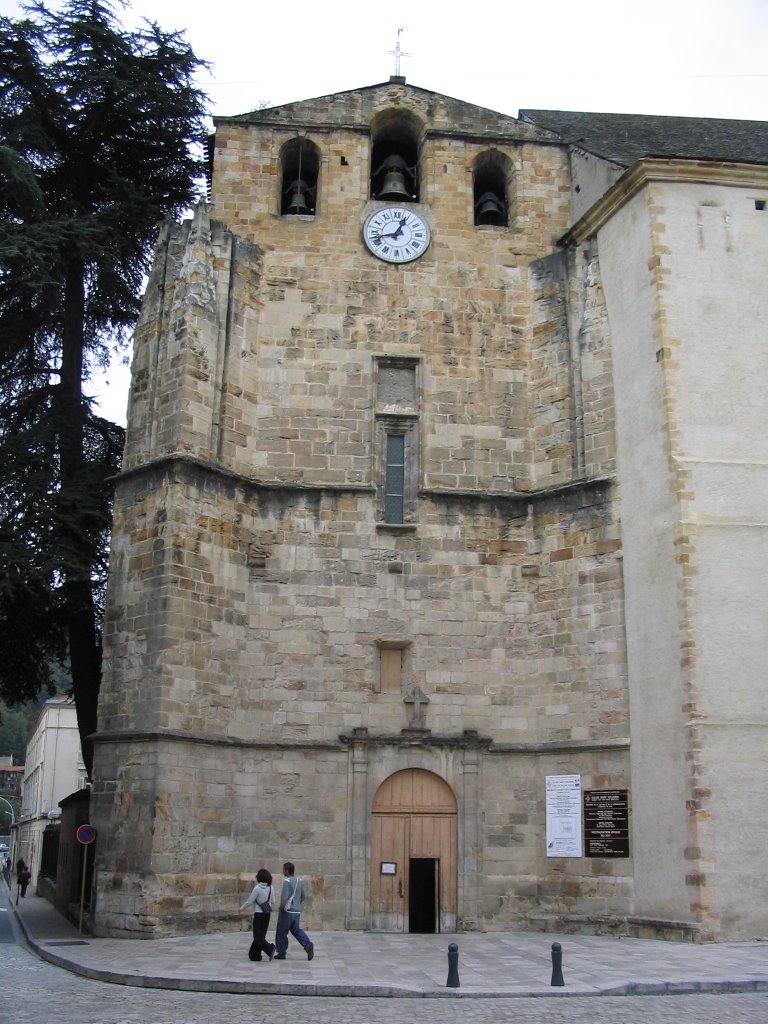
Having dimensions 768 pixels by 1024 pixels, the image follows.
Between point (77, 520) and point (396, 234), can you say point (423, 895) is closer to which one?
point (77, 520)

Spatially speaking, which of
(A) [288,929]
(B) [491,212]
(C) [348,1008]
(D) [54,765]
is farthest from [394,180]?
(D) [54,765]

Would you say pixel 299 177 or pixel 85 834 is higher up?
pixel 299 177

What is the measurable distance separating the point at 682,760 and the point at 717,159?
9067 mm

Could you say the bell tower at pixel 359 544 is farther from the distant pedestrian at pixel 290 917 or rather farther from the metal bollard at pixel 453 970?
the metal bollard at pixel 453 970

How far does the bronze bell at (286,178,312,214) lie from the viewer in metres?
19.3

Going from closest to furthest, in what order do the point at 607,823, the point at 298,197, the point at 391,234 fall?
the point at 607,823
the point at 391,234
the point at 298,197

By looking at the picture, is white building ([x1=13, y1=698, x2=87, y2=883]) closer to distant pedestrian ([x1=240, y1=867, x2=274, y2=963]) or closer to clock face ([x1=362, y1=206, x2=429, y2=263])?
clock face ([x1=362, y1=206, x2=429, y2=263])

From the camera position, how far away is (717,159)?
16.6 m

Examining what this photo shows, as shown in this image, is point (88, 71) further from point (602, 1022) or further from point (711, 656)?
point (602, 1022)

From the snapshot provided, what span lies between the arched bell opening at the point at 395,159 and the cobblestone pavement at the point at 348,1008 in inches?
551

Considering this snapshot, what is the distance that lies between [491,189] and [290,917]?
45.6 feet

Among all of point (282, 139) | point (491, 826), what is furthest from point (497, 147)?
point (491, 826)

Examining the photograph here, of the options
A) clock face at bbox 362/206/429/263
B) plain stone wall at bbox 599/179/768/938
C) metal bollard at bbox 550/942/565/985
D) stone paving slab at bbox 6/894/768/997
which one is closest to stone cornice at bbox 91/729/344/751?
stone paving slab at bbox 6/894/768/997

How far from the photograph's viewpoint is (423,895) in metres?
15.9
